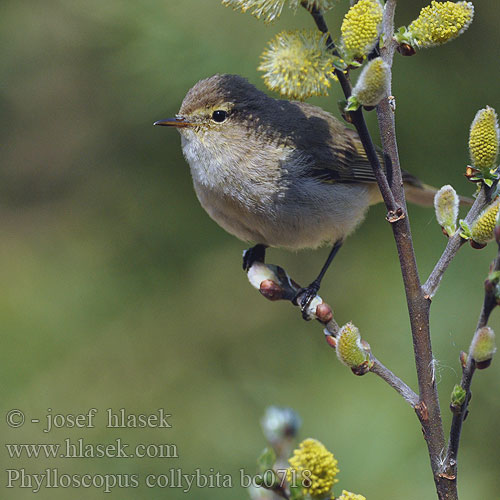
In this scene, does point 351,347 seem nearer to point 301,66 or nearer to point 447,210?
point 447,210

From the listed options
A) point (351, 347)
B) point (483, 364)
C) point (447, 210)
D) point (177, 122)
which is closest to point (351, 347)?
point (351, 347)

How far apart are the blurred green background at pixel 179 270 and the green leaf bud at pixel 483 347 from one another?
1405mm

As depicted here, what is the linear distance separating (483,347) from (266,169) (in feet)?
4.87

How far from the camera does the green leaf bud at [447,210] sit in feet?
4.17

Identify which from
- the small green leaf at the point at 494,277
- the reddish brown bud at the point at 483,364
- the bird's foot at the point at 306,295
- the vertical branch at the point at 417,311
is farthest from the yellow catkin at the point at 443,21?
the bird's foot at the point at 306,295

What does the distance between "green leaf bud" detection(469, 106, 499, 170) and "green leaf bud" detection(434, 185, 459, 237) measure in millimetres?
90

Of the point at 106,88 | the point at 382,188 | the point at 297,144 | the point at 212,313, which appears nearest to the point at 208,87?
the point at 297,144

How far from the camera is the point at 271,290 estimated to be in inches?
57.6

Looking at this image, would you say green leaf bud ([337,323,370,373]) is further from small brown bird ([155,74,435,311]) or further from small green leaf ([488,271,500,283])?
small brown bird ([155,74,435,311])

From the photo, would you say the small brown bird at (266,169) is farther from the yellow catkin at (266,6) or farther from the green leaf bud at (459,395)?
the green leaf bud at (459,395)

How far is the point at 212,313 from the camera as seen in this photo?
3.09 metres

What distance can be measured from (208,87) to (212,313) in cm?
104

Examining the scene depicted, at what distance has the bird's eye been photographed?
2.54 m

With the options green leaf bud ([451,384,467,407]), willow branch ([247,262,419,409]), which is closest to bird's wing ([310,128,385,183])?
willow branch ([247,262,419,409])
